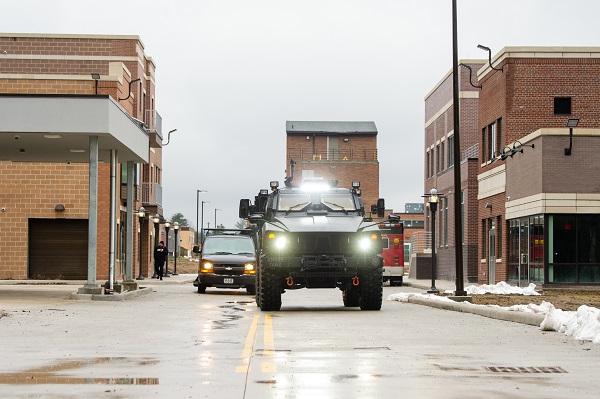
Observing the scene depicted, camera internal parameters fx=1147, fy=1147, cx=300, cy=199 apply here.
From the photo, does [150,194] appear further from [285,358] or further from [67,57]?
[285,358]

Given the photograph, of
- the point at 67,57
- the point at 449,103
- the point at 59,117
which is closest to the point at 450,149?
the point at 449,103

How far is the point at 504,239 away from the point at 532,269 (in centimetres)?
498

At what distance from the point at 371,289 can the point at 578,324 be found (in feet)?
25.9

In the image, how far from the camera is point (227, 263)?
3509 cm

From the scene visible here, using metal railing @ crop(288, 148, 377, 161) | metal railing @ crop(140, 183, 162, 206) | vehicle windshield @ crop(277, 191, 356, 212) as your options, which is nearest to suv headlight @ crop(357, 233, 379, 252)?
→ vehicle windshield @ crop(277, 191, 356, 212)

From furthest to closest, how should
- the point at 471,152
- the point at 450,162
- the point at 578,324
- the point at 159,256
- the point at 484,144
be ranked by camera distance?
the point at 450,162
the point at 471,152
the point at 159,256
the point at 484,144
the point at 578,324

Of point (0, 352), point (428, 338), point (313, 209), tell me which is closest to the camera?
point (0, 352)

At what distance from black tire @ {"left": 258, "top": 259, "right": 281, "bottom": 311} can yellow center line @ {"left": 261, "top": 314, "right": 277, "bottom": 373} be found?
3.62 meters

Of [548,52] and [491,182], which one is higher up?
[548,52]

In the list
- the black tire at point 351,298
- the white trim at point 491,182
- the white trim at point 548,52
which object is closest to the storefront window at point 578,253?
the white trim at point 491,182

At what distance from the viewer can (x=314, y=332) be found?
16.6 m

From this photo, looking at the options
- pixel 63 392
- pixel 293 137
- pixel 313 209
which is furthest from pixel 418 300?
pixel 293 137

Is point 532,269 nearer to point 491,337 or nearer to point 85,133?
point 85,133

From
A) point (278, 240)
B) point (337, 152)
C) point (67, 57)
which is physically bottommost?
point (278, 240)
